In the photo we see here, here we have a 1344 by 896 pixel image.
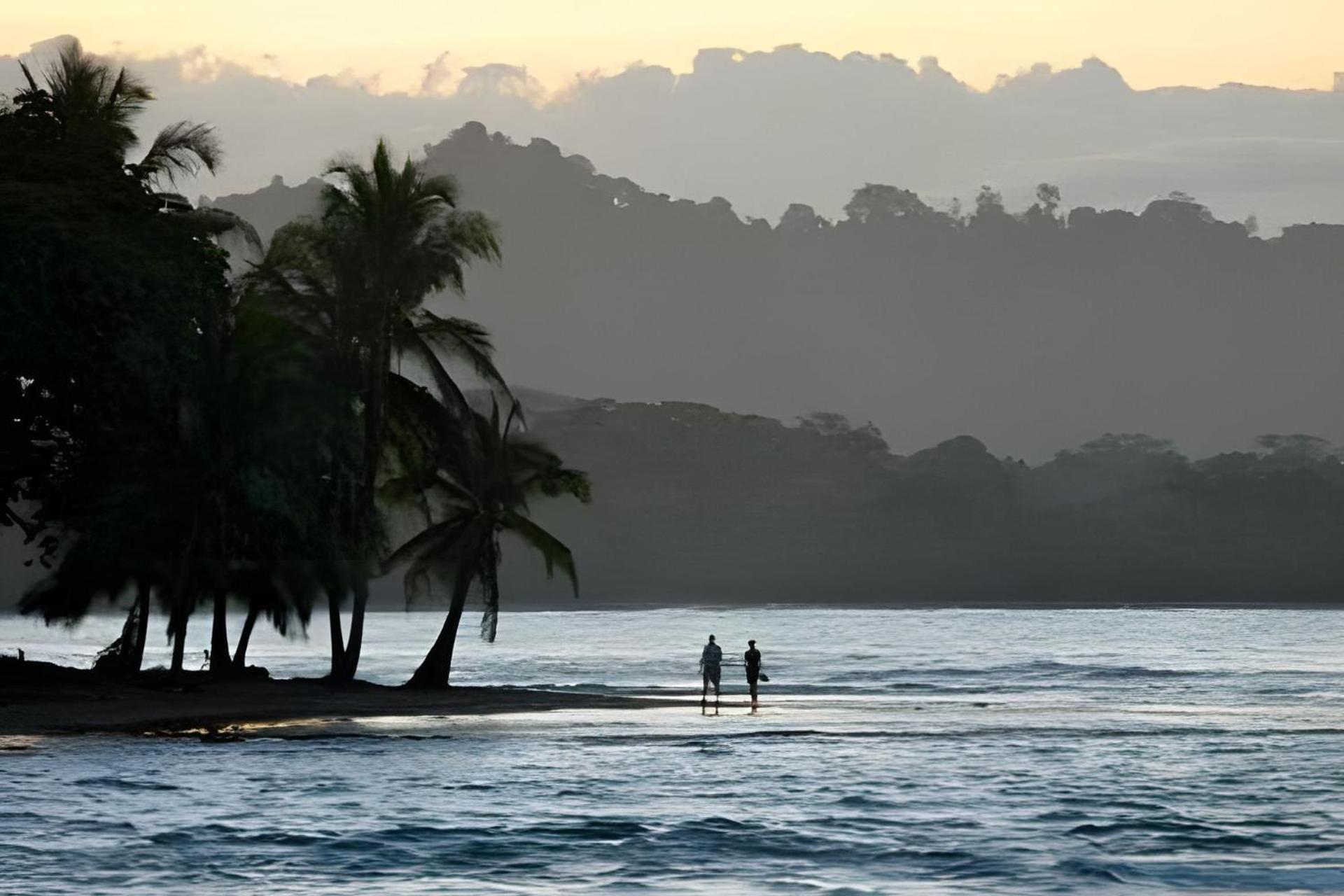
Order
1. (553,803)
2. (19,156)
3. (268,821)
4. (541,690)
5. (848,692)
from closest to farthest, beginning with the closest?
(268,821) → (553,803) → (19,156) → (541,690) → (848,692)

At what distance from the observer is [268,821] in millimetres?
23953

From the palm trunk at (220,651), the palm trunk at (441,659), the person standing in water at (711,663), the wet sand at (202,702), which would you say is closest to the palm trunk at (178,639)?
the wet sand at (202,702)

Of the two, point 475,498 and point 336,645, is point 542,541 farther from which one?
point 336,645

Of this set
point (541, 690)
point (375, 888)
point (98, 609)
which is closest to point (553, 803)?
point (375, 888)

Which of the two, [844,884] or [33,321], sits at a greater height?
[33,321]

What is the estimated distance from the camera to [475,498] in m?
46.7

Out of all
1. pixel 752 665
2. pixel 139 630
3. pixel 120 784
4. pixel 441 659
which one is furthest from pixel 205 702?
pixel 120 784

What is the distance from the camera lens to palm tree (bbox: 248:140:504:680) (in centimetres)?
4553

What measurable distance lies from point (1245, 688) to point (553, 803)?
3773 cm

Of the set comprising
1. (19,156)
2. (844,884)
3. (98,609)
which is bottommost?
(844,884)

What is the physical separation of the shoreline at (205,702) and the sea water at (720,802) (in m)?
1.43

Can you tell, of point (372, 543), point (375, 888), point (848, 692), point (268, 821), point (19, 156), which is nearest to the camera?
point (375, 888)

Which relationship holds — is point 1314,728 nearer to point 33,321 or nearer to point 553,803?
point 553,803

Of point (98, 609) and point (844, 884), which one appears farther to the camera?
point (98, 609)
